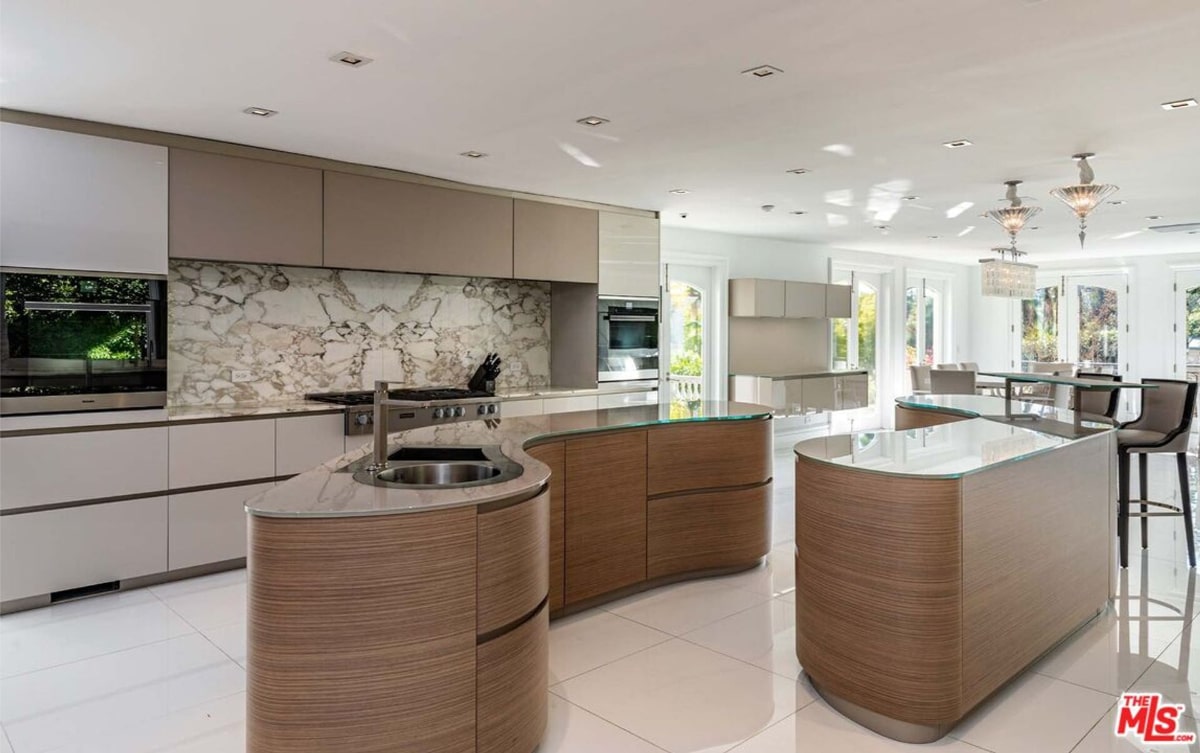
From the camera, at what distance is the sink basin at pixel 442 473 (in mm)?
2463

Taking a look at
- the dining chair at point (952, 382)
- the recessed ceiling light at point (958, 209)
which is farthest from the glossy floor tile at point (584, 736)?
the dining chair at point (952, 382)

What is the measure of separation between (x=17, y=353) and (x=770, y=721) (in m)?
3.77

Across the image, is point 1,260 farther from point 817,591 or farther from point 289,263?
point 817,591

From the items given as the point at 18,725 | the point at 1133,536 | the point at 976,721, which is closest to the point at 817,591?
the point at 976,721

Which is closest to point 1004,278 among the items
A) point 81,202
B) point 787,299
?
point 787,299

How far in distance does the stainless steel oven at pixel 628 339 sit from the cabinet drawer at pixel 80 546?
3.34 m

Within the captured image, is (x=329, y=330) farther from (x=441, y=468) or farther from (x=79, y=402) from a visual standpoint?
(x=441, y=468)

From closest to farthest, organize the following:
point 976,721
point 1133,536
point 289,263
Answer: point 976,721
point 289,263
point 1133,536

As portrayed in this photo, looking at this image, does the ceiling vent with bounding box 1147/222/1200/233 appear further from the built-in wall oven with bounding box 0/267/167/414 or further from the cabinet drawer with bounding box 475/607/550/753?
the built-in wall oven with bounding box 0/267/167/414

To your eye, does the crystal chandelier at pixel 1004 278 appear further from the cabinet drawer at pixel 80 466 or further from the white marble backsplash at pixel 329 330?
the cabinet drawer at pixel 80 466

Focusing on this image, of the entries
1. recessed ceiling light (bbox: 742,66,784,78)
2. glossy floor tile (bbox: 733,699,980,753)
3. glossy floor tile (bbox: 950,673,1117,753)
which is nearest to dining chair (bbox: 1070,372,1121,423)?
glossy floor tile (bbox: 950,673,1117,753)

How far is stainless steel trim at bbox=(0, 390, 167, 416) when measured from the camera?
3629mm

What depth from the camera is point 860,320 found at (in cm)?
1017

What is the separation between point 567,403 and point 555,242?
1.26m
